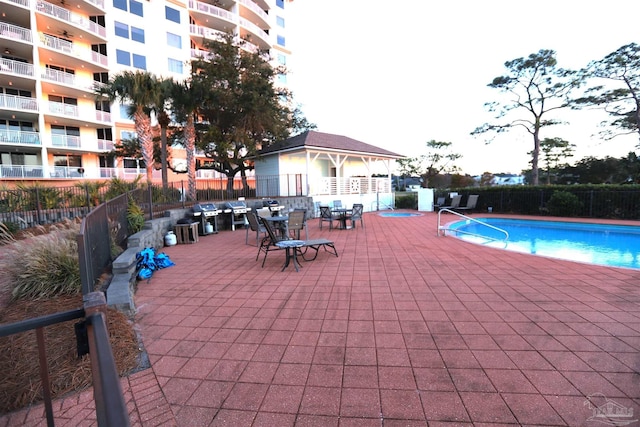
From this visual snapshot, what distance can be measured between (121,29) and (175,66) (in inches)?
180

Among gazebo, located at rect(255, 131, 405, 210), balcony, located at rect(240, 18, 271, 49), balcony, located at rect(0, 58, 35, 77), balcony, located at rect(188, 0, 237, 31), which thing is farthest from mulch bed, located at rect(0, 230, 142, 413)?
balcony, located at rect(188, 0, 237, 31)

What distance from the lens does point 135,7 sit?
83.4 ft

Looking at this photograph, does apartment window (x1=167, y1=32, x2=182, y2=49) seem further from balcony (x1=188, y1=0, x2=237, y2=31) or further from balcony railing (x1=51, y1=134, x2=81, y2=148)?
balcony railing (x1=51, y1=134, x2=81, y2=148)

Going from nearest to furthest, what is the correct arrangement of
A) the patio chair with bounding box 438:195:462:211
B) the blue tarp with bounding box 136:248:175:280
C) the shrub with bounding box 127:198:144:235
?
the blue tarp with bounding box 136:248:175:280
the shrub with bounding box 127:198:144:235
the patio chair with bounding box 438:195:462:211

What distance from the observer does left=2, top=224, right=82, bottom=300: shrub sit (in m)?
3.91

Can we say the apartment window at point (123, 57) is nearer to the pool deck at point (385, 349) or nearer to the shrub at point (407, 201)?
the shrub at point (407, 201)

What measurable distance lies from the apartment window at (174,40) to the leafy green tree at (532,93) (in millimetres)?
27625

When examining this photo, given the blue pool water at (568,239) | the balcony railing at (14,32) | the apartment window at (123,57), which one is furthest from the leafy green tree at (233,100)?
the apartment window at (123,57)

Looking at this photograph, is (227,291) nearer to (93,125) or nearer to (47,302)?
(47,302)

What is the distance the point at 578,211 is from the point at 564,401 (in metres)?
15.9

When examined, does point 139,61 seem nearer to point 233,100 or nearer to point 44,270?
point 233,100

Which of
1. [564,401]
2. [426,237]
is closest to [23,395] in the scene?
[564,401]

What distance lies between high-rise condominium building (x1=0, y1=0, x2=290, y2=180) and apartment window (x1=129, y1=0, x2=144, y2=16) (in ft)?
0.24

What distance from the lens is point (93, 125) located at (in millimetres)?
22797
